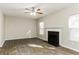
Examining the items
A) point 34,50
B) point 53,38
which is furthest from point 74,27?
point 34,50

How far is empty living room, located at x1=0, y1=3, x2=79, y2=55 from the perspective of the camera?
371 cm

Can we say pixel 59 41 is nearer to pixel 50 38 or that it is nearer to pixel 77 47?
pixel 50 38

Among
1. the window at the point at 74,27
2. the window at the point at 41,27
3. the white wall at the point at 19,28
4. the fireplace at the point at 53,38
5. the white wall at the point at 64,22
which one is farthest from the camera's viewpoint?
the window at the point at 41,27

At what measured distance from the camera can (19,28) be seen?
616 cm

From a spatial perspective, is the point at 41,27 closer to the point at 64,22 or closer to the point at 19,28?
the point at 19,28

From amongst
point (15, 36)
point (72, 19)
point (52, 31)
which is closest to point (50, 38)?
point (52, 31)

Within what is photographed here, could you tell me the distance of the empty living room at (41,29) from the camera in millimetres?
3709

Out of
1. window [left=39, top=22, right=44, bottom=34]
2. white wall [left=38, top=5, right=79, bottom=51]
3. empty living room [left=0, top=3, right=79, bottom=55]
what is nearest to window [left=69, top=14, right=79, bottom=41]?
A: empty living room [left=0, top=3, right=79, bottom=55]

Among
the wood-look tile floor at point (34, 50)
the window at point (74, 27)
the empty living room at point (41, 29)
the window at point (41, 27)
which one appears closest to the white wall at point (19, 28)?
the empty living room at point (41, 29)

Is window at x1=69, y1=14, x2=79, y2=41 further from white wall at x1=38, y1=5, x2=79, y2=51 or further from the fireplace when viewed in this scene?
Result: the fireplace

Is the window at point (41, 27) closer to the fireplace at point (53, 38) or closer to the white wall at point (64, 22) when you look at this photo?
the white wall at point (64, 22)

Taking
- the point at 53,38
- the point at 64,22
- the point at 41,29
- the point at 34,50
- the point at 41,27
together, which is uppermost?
the point at 64,22

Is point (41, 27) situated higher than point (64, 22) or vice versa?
point (64, 22)

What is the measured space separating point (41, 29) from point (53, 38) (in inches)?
37.0
